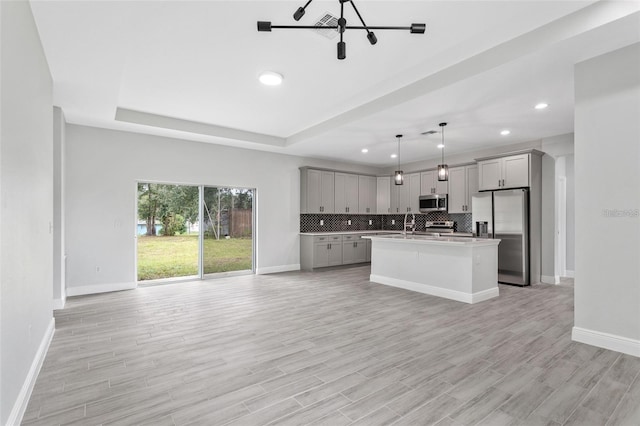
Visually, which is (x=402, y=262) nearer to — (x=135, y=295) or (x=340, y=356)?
(x=340, y=356)

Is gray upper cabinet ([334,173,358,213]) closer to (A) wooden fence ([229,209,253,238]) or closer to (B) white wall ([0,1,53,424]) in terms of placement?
(A) wooden fence ([229,209,253,238])

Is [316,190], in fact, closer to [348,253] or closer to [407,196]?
→ [348,253]

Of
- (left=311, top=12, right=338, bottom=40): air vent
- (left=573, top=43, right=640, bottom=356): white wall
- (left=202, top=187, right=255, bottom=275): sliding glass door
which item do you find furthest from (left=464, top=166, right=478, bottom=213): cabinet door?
(left=311, top=12, right=338, bottom=40): air vent

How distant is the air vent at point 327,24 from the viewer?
2670 millimetres

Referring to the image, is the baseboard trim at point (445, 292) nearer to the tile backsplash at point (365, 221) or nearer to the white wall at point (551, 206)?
→ the white wall at point (551, 206)

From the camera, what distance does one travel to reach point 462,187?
7250mm

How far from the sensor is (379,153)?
7.39 metres

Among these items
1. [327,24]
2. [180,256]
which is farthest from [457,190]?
[180,256]

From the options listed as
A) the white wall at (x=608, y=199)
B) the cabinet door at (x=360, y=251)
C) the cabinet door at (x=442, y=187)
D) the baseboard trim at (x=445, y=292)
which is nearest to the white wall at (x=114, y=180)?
the cabinet door at (x=360, y=251)

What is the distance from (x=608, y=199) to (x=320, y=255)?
540 cm

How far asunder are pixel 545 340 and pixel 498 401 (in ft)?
4.91

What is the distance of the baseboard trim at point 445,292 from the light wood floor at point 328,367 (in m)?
0.23

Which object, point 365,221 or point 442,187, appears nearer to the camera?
point 442,187

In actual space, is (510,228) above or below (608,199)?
below
